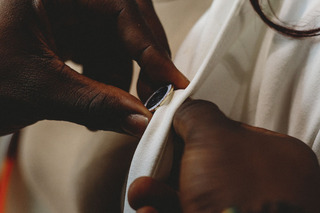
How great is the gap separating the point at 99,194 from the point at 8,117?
159mm

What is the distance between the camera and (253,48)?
43cm

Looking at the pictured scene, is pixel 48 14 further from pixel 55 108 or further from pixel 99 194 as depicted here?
pixel 99 194

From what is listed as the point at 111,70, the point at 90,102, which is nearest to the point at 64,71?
the point at 90,102

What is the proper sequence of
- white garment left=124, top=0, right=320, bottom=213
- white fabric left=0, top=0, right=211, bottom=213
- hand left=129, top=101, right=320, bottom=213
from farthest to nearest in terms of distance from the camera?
white fabric left=0, top=0, right=211, bottom=213 < white garment left=124, top=0, right=320, bottom=213 < hand left=129, top=101, right=320, bottom=213

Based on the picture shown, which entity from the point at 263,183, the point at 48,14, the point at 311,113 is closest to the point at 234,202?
the point at 263,183

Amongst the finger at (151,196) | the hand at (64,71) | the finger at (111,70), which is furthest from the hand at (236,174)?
the finger at (111,70)

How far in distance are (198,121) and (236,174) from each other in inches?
2.7

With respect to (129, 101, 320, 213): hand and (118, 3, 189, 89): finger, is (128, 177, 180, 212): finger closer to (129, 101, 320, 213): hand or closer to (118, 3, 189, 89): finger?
(129, 101, 320, 213): hand

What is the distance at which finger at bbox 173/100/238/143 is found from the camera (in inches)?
10.6

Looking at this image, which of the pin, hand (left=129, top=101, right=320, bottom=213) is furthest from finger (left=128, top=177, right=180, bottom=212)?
the pin

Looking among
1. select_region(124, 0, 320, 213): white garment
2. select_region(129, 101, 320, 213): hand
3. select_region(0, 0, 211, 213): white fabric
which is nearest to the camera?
select_region(129, 101, 320, 213): hand

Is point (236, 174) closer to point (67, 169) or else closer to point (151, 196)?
point (151, 196)

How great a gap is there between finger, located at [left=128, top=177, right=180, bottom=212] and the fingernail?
0.29 ft

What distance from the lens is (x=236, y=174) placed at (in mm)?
230
